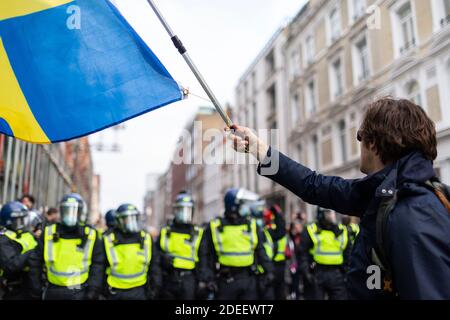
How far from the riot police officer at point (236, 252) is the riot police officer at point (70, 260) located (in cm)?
194

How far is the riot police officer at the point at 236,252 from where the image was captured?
21.5 feet

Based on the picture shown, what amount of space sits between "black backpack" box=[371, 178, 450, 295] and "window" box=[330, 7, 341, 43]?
69.5 ft

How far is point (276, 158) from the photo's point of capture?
88.2 inches

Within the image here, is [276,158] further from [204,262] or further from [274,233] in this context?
[274,233]

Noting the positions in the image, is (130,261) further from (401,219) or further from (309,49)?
(309,49)

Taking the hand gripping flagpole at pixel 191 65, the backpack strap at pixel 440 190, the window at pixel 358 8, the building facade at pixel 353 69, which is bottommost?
the backpack strap at pixel 440 190

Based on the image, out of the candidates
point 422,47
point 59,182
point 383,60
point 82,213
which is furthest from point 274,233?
point 59,182

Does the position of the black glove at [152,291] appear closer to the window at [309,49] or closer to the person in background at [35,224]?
the person in background at [35,224]

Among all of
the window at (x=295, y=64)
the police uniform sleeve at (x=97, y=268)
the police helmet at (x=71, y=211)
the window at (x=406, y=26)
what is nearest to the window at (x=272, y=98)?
the window at (x=295, y=64)

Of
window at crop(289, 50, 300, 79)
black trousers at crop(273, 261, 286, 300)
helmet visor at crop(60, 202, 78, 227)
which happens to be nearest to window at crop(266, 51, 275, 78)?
window at crop(289, 50, 300, 79)

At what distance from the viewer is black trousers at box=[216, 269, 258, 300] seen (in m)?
6.52

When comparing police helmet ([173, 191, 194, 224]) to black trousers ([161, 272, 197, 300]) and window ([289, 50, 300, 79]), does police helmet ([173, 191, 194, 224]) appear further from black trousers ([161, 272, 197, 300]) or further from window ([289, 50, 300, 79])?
window ([289, 50, 300, 79])

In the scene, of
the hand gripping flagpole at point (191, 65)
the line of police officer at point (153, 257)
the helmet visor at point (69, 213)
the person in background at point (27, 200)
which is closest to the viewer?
the hand gripping flagpole at point (191, 65)
